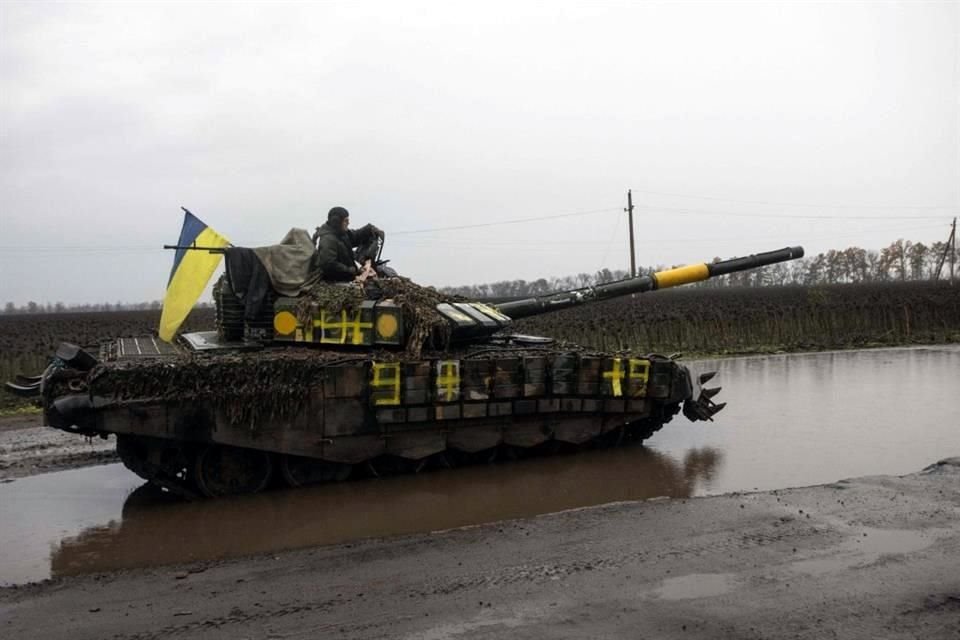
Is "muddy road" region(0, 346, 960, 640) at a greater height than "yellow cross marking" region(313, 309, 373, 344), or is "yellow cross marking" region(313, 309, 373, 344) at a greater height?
"yellow cross marking" region(313, 309, 373, 344)

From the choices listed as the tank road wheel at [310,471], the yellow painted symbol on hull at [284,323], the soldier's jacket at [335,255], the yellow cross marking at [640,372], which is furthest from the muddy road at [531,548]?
the soldier's jacket at [335,255]

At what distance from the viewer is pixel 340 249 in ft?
35.3

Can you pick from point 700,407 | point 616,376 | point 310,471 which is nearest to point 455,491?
point 310,471

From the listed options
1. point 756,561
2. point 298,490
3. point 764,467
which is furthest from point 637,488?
point 298,490

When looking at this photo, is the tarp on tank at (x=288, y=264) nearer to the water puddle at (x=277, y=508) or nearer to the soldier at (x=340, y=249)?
the soldier at (x=340, y=249)

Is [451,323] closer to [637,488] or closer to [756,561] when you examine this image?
[637,488]

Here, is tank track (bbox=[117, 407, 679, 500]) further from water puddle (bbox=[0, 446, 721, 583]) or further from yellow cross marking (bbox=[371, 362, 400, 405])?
yellow cross marking (bbox=[371, 362, 400, 405])

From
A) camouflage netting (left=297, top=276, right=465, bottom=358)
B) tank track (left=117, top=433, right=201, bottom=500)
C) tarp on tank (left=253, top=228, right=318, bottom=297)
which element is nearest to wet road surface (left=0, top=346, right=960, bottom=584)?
tank track (left=117, top=433, right=201, bottom=500)

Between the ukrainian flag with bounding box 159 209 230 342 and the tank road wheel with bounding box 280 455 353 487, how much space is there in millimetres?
2516

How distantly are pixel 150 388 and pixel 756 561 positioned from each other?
590 centimetres

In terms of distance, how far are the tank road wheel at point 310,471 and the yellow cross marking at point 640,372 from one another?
358cm

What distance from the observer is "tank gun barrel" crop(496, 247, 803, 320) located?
1251 centimetres

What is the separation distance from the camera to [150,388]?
28.4 ft

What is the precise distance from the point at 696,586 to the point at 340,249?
651 centimetres
